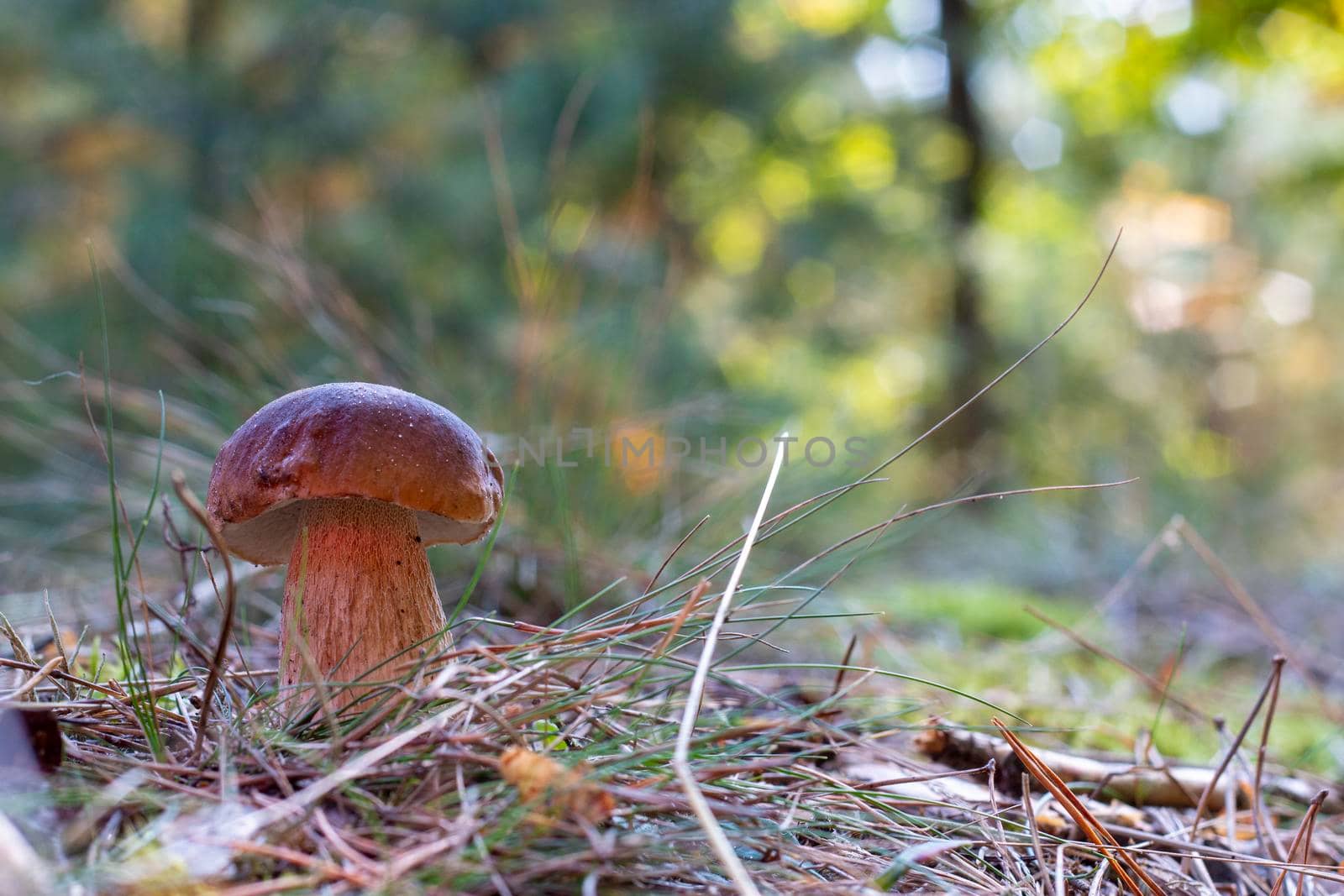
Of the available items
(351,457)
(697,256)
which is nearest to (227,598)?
(351,457)

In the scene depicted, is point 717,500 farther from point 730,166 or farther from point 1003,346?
point 1003,346

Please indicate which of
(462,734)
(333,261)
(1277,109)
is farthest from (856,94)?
(462,734)

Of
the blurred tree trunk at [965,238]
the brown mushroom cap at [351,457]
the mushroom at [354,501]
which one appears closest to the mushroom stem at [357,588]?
the mushroom at [354,501]

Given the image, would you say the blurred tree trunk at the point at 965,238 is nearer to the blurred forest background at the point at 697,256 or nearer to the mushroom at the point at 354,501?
the blurred forest background at the point at 697,256

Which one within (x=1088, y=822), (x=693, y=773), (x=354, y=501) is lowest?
(x=1088, y=822)

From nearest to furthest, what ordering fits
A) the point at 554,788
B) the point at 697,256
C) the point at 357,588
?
the point at 554,788 < the point at 357,588 < the point at 697,256

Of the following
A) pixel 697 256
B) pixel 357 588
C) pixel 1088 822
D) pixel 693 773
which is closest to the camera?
pixel 693 773

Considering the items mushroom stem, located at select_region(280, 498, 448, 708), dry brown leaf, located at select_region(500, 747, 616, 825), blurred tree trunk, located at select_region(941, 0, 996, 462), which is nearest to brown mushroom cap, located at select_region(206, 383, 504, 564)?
mushroom stem, located at select_region(280, 498, 448, 708)

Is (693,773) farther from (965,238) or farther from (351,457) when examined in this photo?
(965,238)
